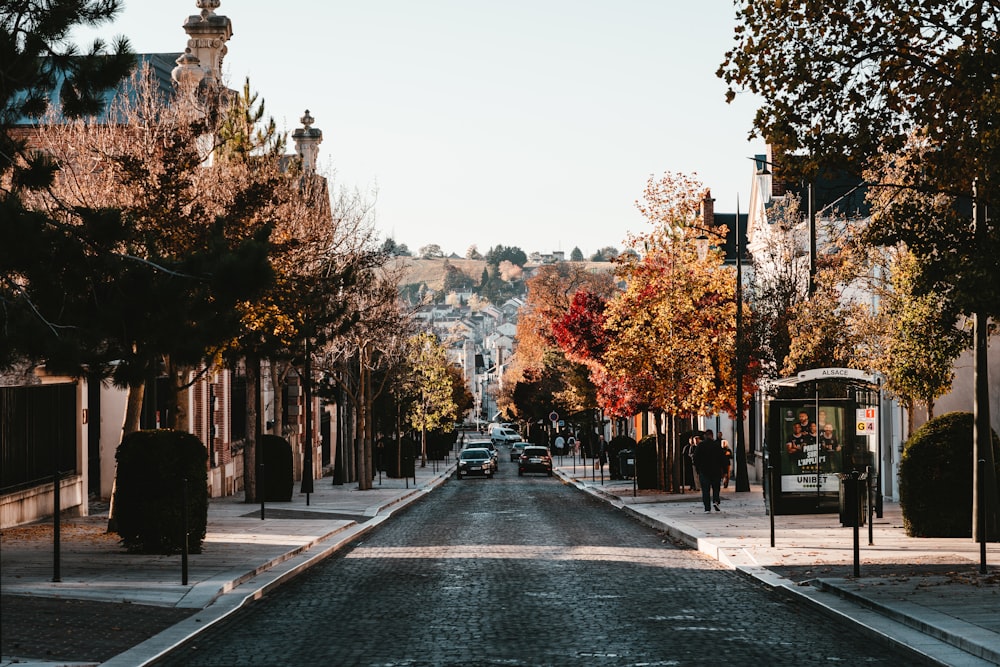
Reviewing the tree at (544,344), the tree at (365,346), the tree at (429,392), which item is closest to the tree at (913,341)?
the tree at (365,346)

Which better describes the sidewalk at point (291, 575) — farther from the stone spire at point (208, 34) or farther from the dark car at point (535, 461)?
the dark car at point (535, 461)

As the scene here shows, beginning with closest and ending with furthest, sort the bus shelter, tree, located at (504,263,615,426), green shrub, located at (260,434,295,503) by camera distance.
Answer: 1. the bus shelter
2. green shrub, located at (260,434,295,503)
3. tree, located at (504,263,615,426)

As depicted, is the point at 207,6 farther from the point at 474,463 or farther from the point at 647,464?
the point at 474,463

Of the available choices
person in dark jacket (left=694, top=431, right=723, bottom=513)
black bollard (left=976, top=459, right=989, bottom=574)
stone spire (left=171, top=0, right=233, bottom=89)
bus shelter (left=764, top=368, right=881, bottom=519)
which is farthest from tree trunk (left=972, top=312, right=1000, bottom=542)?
stone spire (left=171, top=0, right=233, bottom=89)

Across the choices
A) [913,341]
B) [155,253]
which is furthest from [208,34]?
[913,341]

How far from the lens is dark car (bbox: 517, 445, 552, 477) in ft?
223

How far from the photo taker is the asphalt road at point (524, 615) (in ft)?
36.9

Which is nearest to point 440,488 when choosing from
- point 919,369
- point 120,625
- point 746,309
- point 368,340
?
point 368,340

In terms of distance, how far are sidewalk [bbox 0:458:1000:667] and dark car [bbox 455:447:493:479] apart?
34794 millimetres

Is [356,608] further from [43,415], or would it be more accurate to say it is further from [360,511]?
[360,511]

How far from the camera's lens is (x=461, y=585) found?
55.3 feet

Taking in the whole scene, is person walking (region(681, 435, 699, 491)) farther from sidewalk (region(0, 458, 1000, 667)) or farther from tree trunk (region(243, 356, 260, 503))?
tree trunk (region(243, 356, 260, 503))

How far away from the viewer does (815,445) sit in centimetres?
2791

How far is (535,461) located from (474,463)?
4377 millimetres
